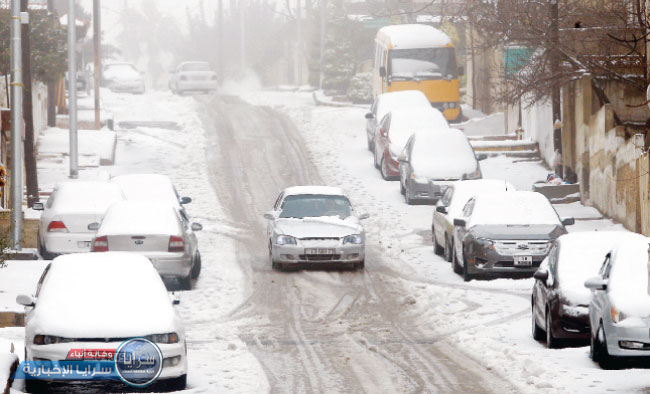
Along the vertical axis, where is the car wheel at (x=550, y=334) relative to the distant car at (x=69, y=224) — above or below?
below

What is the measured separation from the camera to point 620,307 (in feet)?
46.6

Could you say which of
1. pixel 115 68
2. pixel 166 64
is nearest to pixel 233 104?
pixel 115 68

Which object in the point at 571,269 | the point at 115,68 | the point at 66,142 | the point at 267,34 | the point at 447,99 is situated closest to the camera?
the point at 571,269

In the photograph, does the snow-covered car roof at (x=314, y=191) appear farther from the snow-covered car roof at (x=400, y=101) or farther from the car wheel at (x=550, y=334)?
the snow-covered car roof at (x=400, y=101)

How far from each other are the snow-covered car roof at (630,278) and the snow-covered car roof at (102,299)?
477 centimetres

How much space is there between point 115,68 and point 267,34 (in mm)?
36984

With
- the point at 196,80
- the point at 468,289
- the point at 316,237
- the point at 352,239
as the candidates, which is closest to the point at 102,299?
the point at 468,289

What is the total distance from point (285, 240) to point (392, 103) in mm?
17186

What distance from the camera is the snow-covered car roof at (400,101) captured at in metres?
40.2

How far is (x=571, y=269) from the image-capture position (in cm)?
1641

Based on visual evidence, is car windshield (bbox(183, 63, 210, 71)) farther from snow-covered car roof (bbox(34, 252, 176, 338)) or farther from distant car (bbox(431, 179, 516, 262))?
snow-covered car roof (bbox(34, 252, 176, 338))

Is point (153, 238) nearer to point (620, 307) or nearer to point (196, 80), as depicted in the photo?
point (620, 307)

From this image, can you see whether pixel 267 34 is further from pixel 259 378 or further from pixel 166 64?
pixel 259 378

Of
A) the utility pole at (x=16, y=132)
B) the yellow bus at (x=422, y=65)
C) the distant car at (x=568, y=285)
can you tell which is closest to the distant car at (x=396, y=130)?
the yellow bus at (x=422, y=65)
